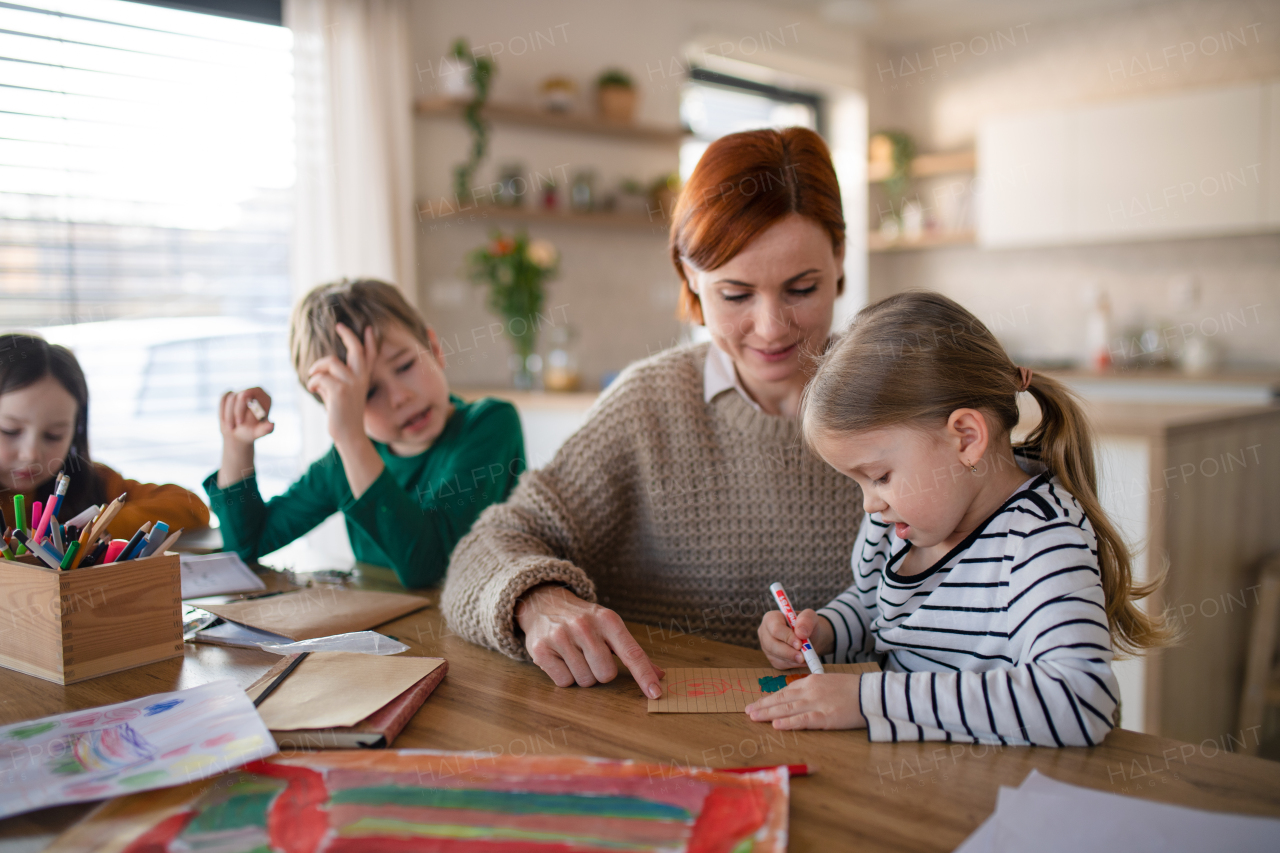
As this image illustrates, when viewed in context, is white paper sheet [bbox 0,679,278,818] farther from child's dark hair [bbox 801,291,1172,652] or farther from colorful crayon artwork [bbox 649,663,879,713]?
child's dark hair [bbox 801,291,1172,652]

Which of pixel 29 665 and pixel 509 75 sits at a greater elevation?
pixel 509 75

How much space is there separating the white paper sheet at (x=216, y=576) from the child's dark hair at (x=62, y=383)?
0.17 m

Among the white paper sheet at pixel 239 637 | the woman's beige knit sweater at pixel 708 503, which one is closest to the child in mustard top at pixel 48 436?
the white paper sheet at pixel 239 637

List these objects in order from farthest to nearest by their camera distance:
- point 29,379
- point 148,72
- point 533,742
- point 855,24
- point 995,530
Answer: point 855,24 < point 148,72 < point 29,379 < point 995,530 < point 533,742

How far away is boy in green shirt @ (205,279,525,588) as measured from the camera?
1.36m

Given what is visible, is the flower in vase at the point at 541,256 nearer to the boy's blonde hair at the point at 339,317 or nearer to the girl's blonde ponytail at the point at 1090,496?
the boy's blonde hair at the point at 339,317

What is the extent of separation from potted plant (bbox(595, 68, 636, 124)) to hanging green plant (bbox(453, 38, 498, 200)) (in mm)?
509

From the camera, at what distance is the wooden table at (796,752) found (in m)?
0.63

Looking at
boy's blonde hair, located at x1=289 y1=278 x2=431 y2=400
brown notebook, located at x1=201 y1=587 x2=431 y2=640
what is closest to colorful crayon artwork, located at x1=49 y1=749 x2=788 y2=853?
brown notebook, located at x1=201 y1=587 x2=431 y2=640

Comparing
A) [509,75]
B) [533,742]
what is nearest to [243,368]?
[509,75]

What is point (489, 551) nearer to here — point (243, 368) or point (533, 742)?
point (533, 742)

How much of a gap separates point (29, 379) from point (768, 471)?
1014mm

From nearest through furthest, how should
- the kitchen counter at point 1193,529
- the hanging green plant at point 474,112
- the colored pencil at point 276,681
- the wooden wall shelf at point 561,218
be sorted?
the colored pencil at point 276,681 → the kitchen counter at point 1193,529 → the hanging green plant at point 474,112 → the wooden wall shelf at point 561,218

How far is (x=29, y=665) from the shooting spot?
94cm
